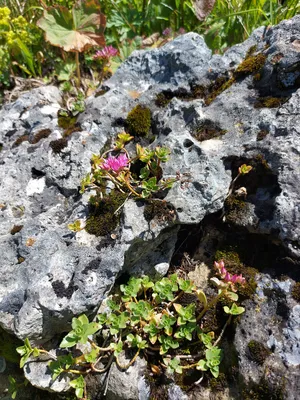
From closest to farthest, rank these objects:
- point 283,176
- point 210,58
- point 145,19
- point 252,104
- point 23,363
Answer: point 23,363
point 283,176
point 252,104
point 210,58
point 145,19

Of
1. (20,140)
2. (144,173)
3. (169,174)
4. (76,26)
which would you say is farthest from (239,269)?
(76,26)

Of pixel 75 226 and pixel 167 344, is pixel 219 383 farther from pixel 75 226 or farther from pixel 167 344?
pixel 75 226

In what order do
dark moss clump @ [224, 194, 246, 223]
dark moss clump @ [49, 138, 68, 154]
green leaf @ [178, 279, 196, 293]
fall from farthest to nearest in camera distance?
dark moss clump @ [49, 138, 68, 154] → dark moss clump @ [224, 194, 246, 223] → green leaf @ [178, 279, 196, 293]

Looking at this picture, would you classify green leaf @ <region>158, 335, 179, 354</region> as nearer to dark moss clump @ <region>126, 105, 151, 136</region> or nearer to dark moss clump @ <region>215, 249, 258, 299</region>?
dark moss clump @ <region>215, 249, 258, 299</region>

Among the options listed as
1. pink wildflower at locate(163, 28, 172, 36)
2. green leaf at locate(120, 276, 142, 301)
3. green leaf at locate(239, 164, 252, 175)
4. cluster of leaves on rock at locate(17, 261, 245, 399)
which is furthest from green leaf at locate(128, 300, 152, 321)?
pink wildflower at locate(163, 28, 172, 36)

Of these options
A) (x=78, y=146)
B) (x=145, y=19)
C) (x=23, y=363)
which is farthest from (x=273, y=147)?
(x=145, y=19)

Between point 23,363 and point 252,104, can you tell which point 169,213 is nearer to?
point 252,104
